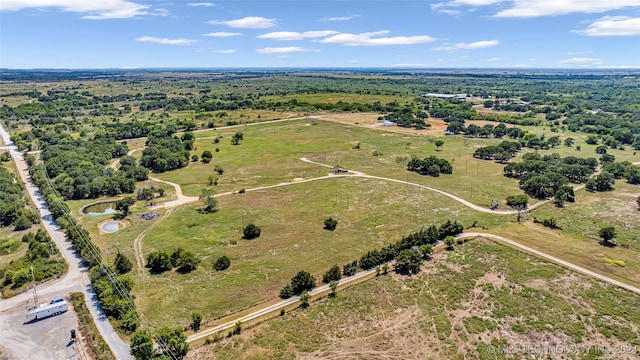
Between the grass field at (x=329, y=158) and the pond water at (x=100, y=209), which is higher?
the grass field at (x=329, y=158)

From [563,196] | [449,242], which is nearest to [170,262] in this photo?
[449,242]

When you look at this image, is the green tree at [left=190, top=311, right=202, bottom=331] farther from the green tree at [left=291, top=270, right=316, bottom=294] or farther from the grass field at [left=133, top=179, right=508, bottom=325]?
the green tree at [left=291, top=270, right=316, bottom=294]

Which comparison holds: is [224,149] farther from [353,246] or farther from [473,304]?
[473,304]

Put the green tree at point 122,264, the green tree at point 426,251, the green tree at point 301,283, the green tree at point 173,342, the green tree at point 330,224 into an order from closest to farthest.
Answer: the green tree at point 173,342 < the green tree at point 301,283 < the green tree at point 122,264 < the green tree at point 426,251 < the green tree at point 330,224

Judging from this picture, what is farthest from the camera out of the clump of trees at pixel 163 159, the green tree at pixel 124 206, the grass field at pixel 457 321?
the clump of trees at pixel 163 159

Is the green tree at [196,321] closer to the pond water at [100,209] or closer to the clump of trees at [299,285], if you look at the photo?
the clump of trees at [299,285]

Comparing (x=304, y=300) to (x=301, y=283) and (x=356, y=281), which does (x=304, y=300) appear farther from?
(x=356, y=281)

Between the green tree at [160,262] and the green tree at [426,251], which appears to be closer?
the green tree at [160,262]

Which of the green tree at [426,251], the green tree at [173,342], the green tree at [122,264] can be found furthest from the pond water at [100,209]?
the green tree at [426,251]

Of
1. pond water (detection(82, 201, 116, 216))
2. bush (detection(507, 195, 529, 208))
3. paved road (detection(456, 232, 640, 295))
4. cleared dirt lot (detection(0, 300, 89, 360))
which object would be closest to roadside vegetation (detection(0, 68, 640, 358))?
bush (detection(507, 195, 529, 208))
